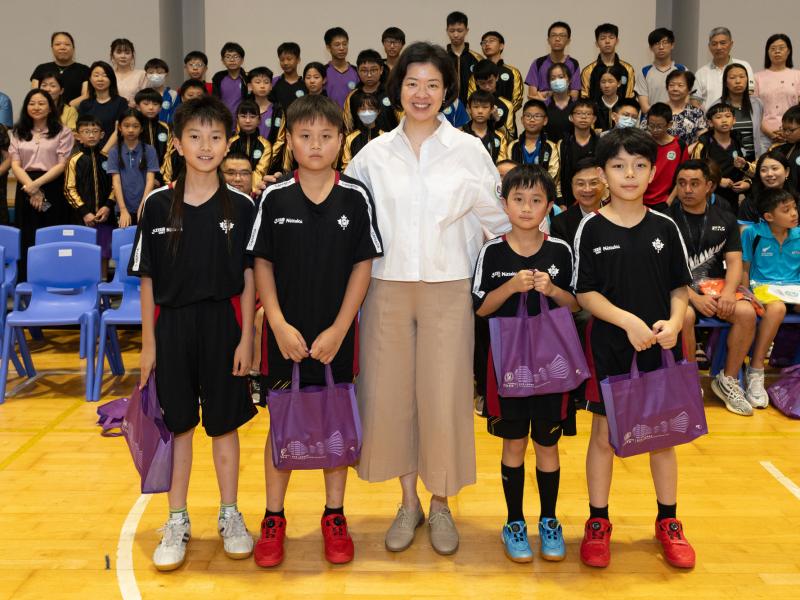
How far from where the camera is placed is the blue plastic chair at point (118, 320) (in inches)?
204

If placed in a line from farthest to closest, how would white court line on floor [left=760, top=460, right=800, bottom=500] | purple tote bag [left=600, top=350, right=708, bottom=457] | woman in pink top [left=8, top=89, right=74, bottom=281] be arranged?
1. woman in pink top [left=8, top=89, right=74, bottom=281]
2. white court line on floor [left=760, top=460, right=800, bottom=500]
3. purple tote bag [left=600, top=350, right=708, bottom=457]

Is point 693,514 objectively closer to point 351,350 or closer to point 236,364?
point 351,350

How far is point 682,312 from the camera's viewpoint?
2.95 metres

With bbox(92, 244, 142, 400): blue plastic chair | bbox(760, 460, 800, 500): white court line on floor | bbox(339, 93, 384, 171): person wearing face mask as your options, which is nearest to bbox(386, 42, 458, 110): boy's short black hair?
bbox(760, 460, 800, 500): white court line on floor

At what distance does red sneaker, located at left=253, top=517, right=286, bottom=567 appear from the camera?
302cm

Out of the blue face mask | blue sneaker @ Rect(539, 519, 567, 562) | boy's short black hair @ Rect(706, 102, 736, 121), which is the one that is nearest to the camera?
blue sneaker @ Rect(539, 519, 567, 562)

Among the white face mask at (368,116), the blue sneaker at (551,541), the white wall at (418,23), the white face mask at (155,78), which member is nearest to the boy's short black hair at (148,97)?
the white face mask at (155,78)

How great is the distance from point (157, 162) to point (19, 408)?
2647 mm

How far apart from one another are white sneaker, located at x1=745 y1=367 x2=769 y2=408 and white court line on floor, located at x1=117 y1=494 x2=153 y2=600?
11.0 ft

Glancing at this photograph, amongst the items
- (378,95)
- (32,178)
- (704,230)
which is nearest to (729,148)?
(704,230)

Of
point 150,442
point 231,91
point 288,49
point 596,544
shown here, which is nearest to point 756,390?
point 596,544

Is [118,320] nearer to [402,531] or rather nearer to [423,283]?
[402,531]

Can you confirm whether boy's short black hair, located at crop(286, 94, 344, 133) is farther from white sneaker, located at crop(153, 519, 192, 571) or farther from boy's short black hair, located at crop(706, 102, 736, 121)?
boy's short black hair, located at crop(706, 102, 736, 121)

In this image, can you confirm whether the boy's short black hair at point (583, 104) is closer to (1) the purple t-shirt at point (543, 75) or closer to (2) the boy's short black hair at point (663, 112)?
(2) the boy's short black hair at point (663, 112)
